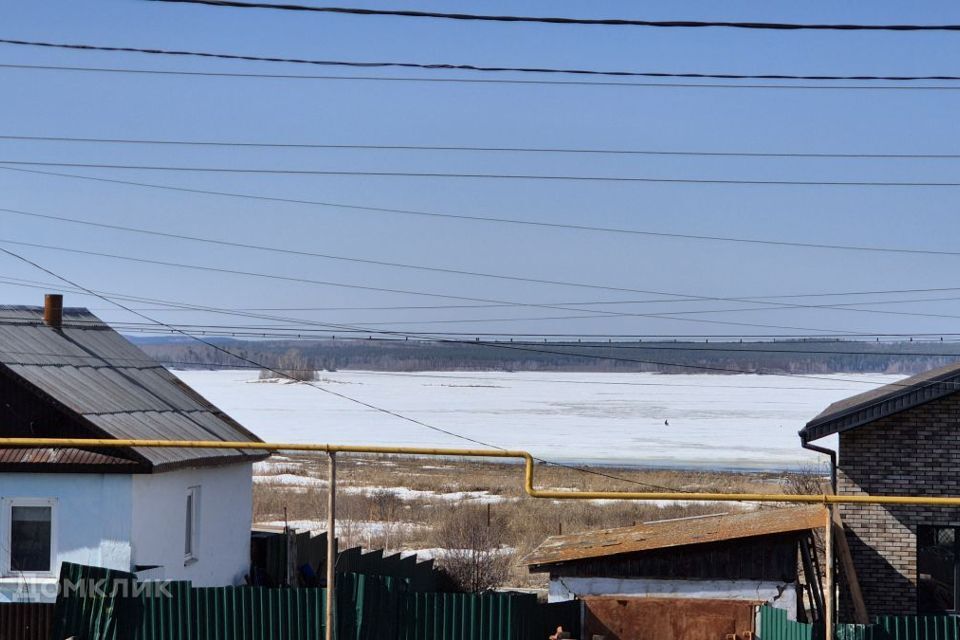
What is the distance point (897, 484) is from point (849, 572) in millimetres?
2789

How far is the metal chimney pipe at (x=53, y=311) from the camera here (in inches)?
778

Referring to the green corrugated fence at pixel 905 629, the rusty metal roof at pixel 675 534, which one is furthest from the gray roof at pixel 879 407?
the green corrugated fence at pixel 905 629

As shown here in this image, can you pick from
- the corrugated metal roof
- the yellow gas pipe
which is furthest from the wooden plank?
the corrugated metal roof

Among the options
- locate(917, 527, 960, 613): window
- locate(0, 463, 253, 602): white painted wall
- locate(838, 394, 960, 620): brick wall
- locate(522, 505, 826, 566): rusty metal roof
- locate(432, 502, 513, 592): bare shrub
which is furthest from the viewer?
locate(432, 502, 513, 592): bare shrub

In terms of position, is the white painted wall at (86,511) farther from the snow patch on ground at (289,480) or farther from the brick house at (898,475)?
the snow patch on ground at (289,480)

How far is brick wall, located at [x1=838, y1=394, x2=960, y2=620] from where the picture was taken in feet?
58.6

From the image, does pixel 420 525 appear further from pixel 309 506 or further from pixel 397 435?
pixel 397 435

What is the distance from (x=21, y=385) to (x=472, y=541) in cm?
1382

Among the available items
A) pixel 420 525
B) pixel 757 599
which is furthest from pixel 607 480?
pixel 757 599

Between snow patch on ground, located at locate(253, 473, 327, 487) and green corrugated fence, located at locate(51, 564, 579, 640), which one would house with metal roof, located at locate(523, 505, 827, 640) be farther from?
snow patch on ground, located at locate(253, 473, 327, 487)

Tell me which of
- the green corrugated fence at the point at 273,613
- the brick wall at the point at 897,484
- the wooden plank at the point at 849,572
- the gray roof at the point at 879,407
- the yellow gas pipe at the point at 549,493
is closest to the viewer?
the yellow gas pipe at the point at 549,493

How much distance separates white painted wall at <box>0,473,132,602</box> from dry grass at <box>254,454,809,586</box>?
547 inches

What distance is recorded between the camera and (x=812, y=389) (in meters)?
152

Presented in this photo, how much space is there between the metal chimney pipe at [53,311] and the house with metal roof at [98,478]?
25 millimetres
